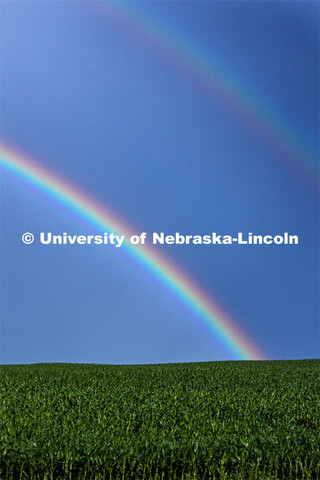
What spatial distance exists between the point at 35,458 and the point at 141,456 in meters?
2.16

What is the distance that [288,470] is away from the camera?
378 inches

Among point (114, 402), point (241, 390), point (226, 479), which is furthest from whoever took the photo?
point (241, 390)

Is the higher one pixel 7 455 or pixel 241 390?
pixel 241 390

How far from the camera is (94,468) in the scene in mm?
9281

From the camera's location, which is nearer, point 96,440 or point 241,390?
point 96,440

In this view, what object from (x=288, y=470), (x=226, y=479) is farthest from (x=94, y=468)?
(x=288, y=470)

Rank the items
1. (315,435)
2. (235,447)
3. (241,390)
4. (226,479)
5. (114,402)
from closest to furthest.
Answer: (226,479) < (235,447) < (315,435) < (114,402) < (241,390)

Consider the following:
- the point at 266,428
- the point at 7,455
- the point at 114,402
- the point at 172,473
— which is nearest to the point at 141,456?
the point at 172,473

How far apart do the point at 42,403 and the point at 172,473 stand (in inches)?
303

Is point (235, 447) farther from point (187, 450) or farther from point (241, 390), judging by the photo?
point (241, 390)

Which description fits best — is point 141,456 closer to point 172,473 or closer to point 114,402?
point 172,473

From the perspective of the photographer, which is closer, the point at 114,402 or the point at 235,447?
the point at 235,447

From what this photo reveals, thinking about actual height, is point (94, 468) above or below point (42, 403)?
below

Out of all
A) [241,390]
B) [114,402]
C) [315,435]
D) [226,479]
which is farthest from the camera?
[241,390]
